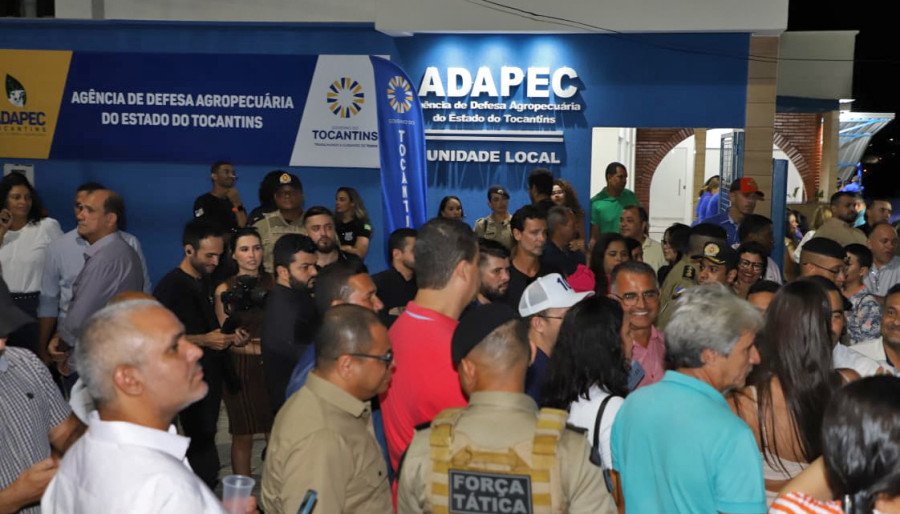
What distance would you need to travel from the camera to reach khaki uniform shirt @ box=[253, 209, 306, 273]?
8758mm

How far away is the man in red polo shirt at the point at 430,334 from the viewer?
4.07 m

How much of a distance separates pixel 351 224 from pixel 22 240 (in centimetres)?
283

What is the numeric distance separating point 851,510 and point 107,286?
4.97m

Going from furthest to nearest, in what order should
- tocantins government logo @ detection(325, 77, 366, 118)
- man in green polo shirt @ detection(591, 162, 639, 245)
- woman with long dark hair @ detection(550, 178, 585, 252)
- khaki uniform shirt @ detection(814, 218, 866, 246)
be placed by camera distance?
tocantins government logo @ detection(325, 77, 366, 118) → man in green polo shirt @ detection(591, 162, 639, 245) → woman with long dark hair @ detection(550, 178, 585, 252) → khaki uniform shirt @ detection(814, 218, 866, 246)

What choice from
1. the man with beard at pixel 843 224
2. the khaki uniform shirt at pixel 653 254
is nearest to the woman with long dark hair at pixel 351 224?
the khaki uniform shirt at pixel 653 254

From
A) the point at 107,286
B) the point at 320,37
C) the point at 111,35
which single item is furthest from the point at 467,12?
the point at 107,286

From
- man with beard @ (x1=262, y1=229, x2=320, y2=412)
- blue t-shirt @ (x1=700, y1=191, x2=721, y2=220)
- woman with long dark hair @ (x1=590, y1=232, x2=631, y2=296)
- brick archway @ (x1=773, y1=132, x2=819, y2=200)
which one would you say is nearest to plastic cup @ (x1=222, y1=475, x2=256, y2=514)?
man with beard @ (x1=262, y1=229, x2=320, y2=412)

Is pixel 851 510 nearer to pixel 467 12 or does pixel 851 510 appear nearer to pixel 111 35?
pixel 467 12

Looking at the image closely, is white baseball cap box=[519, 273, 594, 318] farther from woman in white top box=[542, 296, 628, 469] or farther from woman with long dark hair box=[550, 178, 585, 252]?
woman with long dark hair box=[550, 178, 585, 252]

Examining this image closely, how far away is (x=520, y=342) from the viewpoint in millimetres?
3498

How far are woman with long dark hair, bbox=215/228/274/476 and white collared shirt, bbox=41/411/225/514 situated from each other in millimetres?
3713

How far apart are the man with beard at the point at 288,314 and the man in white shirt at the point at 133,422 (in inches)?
104

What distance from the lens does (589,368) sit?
4.13m

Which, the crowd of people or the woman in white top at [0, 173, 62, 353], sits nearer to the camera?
the crowd of people
